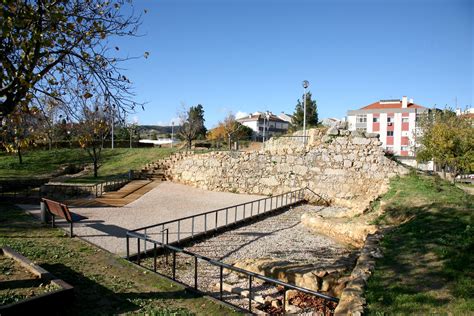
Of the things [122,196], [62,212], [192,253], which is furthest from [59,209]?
[122,196]

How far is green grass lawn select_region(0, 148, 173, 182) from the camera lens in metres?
26.0

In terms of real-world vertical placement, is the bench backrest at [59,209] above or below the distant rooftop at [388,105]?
below

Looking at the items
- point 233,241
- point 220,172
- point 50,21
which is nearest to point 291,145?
point 220,172

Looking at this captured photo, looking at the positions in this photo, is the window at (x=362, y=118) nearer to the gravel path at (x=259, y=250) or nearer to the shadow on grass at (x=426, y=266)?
the gravel path at (x=259, y=250)

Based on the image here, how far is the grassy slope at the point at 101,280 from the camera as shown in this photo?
5.01 meters

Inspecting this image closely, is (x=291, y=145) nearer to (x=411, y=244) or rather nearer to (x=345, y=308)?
(x=411, y=244)

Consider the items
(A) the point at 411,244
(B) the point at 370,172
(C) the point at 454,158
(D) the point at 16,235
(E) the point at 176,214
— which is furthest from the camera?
(C) the point at 454,158

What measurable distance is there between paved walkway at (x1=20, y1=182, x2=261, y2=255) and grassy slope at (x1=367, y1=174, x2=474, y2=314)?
5469mm

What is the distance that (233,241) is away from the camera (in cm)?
983

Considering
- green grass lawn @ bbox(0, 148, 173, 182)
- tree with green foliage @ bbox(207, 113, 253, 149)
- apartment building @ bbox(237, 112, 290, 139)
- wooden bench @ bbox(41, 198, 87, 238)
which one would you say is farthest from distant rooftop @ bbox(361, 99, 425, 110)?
wooden bench @ bbox(41, 198, 87, 238)

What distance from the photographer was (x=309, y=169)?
58.6ft

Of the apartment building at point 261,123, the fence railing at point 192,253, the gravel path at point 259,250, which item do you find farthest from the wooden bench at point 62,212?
the apartment building at point 261,123

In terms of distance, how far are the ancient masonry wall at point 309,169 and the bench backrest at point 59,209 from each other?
33.1ft

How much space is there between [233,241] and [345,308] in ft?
18.9
